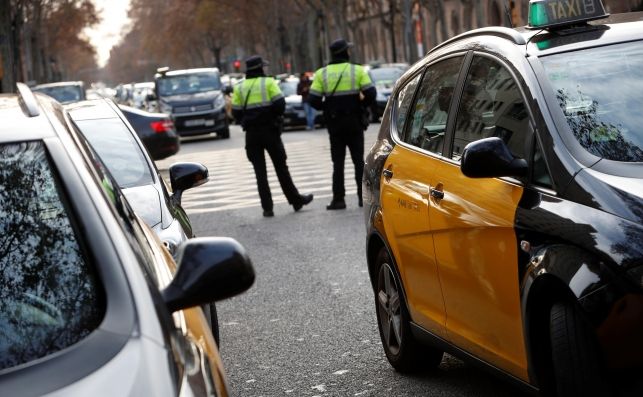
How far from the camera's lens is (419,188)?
6320 millimetres

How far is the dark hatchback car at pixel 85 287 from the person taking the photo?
307 centimetres

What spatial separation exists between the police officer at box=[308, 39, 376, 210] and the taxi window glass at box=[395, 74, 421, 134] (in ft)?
27.6

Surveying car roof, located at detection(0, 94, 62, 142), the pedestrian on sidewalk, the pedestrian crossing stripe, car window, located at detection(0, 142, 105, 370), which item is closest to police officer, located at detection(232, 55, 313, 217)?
the pedestrian crossing stripe

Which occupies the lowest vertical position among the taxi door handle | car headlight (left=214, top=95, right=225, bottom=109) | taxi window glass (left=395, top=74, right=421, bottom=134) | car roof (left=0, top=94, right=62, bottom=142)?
car headlight (left=214, top=95, right=225, bottom=109)

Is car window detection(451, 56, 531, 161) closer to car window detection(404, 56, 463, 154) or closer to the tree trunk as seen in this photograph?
car window detection(404, 56, 463, 154)

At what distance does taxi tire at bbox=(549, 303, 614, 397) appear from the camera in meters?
4.56

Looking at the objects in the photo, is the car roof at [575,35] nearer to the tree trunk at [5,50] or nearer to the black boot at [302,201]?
the black boot at [302,201]

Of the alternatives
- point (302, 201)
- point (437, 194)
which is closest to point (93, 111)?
point (437, 194)

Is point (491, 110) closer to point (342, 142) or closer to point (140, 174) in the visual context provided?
point (140, 174)

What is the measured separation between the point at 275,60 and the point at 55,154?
87634 millimetres

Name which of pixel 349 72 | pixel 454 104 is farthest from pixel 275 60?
pixel 454 104

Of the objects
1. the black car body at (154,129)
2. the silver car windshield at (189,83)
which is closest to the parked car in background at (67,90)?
the silver car windshield at (189,83)

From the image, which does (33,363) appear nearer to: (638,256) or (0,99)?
(0,99)

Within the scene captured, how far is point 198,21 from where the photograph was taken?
9900 centimetres
